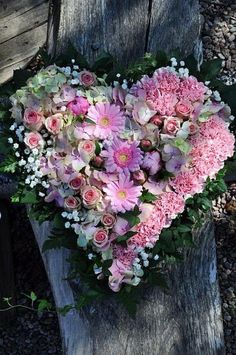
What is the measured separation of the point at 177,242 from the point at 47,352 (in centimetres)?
125

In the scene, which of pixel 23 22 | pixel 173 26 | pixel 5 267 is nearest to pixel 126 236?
pixel 173 26

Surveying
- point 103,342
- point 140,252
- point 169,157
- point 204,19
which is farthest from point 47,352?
point 204,19

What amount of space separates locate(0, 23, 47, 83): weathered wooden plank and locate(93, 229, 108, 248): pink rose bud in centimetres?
173

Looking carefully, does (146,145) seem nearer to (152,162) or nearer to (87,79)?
(152,162)

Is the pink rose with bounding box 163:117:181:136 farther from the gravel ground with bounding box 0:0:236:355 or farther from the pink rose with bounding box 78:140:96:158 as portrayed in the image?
the gravel ground with bounding box 0:0:236:355

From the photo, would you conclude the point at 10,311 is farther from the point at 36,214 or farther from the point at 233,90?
the point at 233,90

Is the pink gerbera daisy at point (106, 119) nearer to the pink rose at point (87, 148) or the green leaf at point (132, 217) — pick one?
the pink rose at point (87, 148)

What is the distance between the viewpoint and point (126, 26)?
272 cm

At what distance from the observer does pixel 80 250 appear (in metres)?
2.25

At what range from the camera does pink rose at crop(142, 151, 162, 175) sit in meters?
2.15

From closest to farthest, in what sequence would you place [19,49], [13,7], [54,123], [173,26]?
[54,123], [173,26], [13,7], [19,49]

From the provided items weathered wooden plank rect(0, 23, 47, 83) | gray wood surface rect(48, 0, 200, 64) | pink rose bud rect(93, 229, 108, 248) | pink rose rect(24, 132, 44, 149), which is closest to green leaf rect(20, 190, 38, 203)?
pink rose rect(24, 132, 44, 149)

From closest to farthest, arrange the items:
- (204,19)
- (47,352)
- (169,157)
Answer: (169,157)
(47,352)
(204,19)

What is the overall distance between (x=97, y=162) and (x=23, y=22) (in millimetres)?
1659
